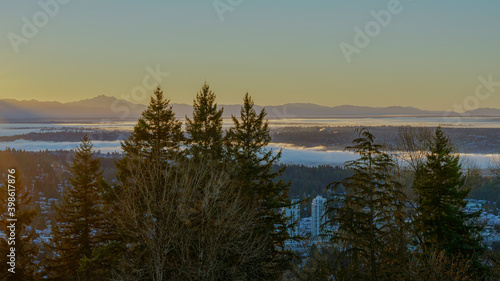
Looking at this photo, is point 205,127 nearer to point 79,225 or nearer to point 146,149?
point 146,149

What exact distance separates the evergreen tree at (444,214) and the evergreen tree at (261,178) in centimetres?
861

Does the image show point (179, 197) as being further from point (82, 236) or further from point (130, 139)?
point (82, 236)

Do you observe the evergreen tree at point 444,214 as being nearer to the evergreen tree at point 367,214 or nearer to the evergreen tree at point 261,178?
the evergreen tree at point 367,214

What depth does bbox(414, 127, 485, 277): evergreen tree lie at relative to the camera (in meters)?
22.4

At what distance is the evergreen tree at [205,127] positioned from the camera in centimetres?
2592

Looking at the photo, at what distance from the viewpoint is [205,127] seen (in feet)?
89.1

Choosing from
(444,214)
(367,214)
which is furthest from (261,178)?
(444,214)

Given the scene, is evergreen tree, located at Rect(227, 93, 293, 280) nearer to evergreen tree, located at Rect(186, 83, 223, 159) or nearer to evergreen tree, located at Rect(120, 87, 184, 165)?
evergreen tree, located at Rect(186, 83, 223, 159)

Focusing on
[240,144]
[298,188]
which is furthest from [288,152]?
[240,144]

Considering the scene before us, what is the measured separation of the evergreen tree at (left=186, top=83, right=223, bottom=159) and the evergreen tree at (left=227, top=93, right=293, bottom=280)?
3.37ft

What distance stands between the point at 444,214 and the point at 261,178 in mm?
11372

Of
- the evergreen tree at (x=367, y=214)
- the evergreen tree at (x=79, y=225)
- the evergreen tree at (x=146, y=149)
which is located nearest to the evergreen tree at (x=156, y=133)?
the evergreen tree at (x=146, y=149)

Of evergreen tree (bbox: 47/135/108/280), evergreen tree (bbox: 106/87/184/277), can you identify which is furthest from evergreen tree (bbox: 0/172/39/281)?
evergreen tree (bbox: 106/87/184/277)

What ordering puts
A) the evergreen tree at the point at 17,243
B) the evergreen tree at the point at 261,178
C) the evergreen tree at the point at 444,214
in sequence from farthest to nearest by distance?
the evergreen tree at the point at 17,243 < the evergreen tree at the point at 261,178 < the evergreen tree at the point at 444,214
